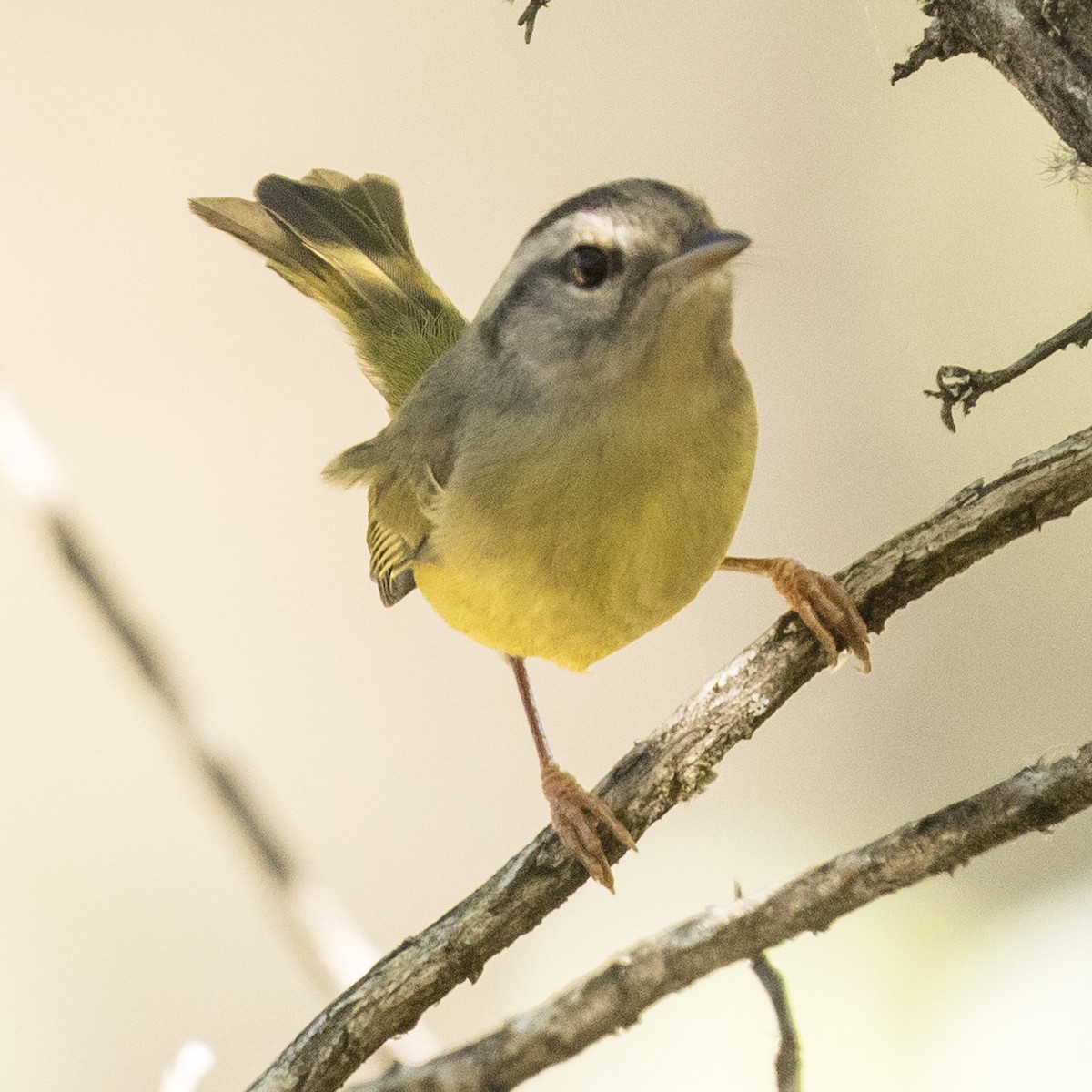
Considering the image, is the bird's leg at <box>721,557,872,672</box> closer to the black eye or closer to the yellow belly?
the yellow belly

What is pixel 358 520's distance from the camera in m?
2.00

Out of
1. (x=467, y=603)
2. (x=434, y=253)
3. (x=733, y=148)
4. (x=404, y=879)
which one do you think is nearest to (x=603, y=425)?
(x=467, y=603)

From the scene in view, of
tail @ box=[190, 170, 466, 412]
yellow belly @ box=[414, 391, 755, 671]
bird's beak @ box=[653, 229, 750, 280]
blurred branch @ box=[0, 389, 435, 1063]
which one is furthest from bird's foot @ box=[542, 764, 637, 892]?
tail @ box=[190, 170, 466, 412]

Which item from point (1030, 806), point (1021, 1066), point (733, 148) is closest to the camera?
point (1030, 806)

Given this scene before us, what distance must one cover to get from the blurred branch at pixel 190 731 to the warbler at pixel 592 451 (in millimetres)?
382

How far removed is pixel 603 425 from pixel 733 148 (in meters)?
0.50

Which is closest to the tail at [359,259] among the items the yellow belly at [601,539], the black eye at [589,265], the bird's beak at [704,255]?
the yellow belly at [601,539]

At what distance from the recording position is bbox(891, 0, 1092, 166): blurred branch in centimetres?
116

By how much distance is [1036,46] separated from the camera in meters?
1.17

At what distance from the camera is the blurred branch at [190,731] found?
1781mm

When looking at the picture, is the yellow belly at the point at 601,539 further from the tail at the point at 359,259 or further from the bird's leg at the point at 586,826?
the tail at the point at 359,259

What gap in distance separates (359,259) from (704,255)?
2.52 ft

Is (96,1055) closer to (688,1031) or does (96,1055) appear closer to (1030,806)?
(688,1031)

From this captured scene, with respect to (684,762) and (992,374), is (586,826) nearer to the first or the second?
(684,762)
